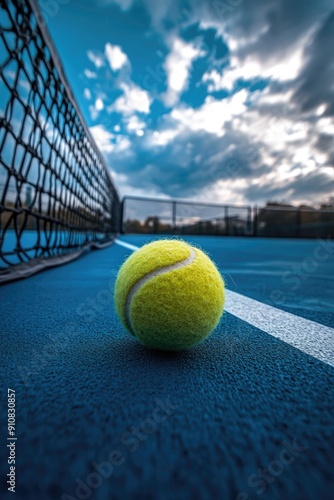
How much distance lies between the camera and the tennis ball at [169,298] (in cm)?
74

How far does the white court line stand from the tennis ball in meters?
0.27

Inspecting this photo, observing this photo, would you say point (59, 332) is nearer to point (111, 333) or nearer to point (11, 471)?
point (111, 333)

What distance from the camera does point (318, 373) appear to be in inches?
25.9

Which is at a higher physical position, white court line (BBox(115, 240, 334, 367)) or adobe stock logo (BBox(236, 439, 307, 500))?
adobe stock logo (BBox(236, 439, 307, 500))

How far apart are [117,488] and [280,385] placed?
0.39 meters

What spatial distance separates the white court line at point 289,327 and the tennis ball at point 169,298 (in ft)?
0.88

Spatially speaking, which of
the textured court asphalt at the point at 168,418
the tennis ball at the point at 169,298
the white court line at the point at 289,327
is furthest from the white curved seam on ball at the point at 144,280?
the white court line at the point at 289,327

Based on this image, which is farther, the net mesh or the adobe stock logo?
the net mesh

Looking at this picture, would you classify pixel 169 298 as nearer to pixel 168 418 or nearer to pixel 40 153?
pixel 168 418

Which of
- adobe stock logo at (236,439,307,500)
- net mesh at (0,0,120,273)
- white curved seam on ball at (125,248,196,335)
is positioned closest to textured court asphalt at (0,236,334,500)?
adobe stock logo at (236,439,307,500)

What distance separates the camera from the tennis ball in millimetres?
738

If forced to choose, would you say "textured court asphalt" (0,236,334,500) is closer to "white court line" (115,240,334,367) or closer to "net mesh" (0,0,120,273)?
"white court line" (115,240,334,367)

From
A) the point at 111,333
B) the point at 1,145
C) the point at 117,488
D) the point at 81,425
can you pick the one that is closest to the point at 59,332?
the point at 111,333

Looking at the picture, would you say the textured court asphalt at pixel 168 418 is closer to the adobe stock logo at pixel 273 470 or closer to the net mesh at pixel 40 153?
the adobe stock logo at pixel 273 470
